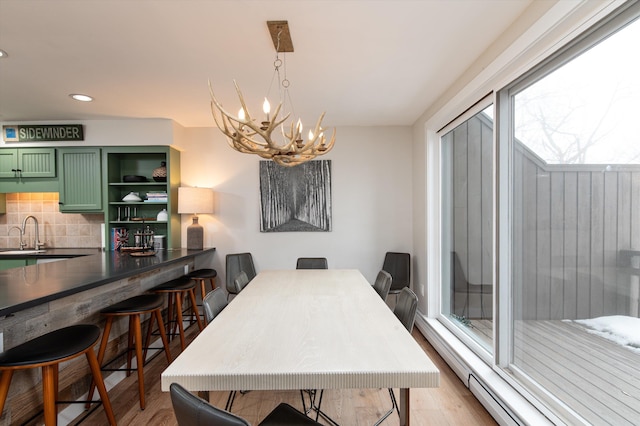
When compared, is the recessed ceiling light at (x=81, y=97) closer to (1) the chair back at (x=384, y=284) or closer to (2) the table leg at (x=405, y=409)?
(1) the chair back at (x=384, y=284)

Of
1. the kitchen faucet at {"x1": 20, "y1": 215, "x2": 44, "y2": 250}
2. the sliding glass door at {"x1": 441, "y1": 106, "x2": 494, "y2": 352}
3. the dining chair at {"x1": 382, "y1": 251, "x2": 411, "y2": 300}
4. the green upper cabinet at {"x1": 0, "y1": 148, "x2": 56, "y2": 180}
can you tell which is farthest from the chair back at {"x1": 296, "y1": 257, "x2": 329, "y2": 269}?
the kitchen faucet at {"x1": 20, "y1": 215, "x2": 44, "y2": 250}

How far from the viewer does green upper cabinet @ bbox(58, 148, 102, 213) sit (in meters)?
3.83

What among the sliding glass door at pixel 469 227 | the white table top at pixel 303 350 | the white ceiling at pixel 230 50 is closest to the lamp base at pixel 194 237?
the white ceiling at pixel 230 50

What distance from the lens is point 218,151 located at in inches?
165

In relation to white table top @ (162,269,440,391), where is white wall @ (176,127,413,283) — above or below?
above

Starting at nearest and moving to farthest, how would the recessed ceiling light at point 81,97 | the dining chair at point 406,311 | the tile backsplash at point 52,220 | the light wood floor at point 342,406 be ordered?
the dining chair at point 406,311
the light wood floor at point 342,406
the recessed ceiling light at point 81,97
the tile backsplash at point 52,220

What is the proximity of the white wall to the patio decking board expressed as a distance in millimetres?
2260

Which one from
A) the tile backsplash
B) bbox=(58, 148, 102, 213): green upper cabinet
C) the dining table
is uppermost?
bbox=(58, 148, 102, 213): green upper cabinet

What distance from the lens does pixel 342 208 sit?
164 inches

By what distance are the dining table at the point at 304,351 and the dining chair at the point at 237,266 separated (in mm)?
1872

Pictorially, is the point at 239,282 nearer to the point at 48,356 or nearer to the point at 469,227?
the point at 48,356

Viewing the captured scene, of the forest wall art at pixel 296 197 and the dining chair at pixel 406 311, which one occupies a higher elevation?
the forest wall art at pixel 296 197

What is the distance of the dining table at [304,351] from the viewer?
43.4 inches

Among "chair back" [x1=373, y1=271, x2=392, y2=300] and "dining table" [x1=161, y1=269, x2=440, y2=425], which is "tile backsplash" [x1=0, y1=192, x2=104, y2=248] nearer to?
"dining table" [x1=161, y1=269, x2=440, y2=425]
